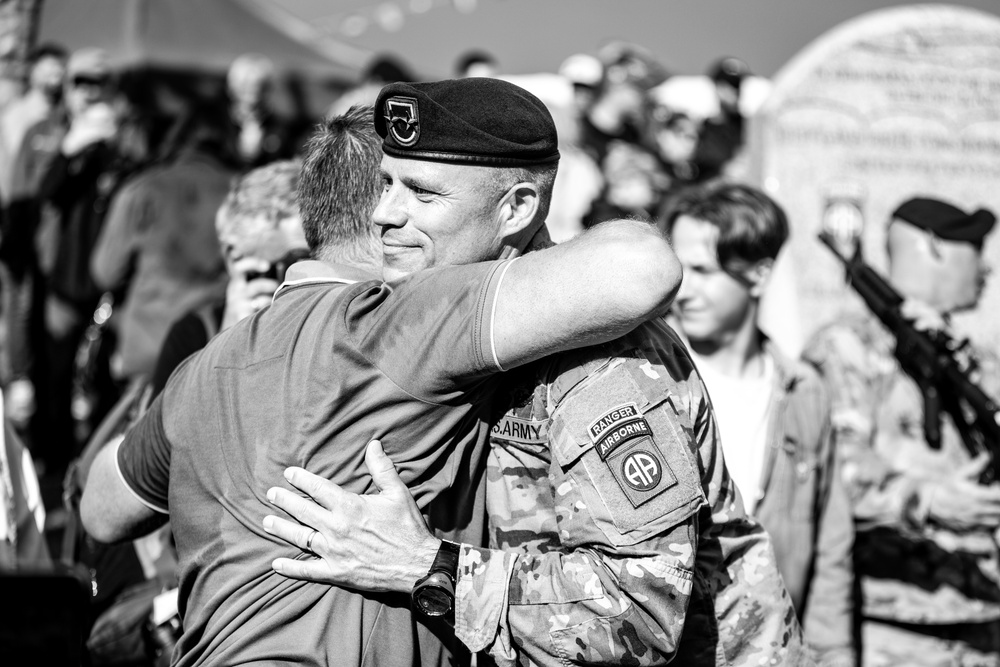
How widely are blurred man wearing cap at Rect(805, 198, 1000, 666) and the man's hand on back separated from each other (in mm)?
2323

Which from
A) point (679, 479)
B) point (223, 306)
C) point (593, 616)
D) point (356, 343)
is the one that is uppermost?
point (356, 343)

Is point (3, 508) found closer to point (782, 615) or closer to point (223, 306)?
point (223, 306)

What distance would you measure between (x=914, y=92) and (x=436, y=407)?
5.38 meters

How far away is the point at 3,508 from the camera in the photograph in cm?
279

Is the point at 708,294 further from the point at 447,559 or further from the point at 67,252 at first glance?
the point at 67,252

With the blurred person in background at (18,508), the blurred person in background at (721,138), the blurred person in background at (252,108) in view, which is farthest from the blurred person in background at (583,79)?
the blurred person in background at (18,508)

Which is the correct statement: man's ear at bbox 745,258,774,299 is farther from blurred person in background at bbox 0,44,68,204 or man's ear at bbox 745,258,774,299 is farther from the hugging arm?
blurred person in background at bbox 0,44,68,204

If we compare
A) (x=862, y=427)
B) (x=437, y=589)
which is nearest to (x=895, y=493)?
(x=862, y=427)

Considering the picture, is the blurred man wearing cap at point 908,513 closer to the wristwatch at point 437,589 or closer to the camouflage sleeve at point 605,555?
the camouflage sleeve at point 605,555

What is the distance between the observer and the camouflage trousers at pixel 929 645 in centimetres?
381

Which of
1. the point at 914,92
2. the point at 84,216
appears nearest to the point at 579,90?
the point at 914,92

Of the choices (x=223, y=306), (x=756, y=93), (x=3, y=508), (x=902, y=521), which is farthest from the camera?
(x=756, y=93)

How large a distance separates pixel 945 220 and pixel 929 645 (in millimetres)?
1664

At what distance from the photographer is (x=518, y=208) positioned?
214 cm
